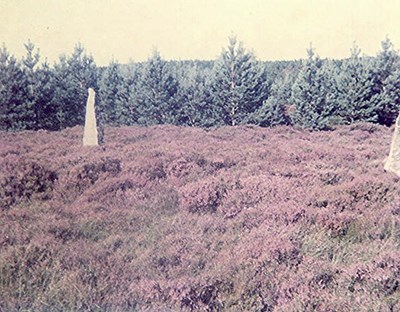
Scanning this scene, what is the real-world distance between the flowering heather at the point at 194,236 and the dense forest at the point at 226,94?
16.9 meters

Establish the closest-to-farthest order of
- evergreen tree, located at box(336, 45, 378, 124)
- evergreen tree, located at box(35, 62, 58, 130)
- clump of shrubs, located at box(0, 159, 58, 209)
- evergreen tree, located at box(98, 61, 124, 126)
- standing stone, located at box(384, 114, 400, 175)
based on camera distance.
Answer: clump of shrubs, located at box(0, 159, 58, 209) < standing stone, located at box(384, 114, 400, 175) < evergreen tree, located at box(35, 62, 58, 130) < evergreen tree, located at box(336, 45, 378, 124) < evergreen tree, located at box(98, 61, 124, 126)

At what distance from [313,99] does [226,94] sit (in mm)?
5498

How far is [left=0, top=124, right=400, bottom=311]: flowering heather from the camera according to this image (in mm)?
3516

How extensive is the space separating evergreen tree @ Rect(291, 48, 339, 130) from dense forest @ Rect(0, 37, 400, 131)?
2.3 inches

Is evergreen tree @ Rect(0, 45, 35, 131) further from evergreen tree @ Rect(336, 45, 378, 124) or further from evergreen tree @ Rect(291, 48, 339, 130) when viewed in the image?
evergreen tree @ Rect(336, 45, 378, 124)

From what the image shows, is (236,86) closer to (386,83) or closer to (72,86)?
(386,83)

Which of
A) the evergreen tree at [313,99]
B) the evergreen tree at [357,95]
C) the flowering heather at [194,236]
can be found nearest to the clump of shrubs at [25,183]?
the flowering heather at [194,236]

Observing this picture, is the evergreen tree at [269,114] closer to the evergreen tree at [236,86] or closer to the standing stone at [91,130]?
the evergreen tree at [236,86]

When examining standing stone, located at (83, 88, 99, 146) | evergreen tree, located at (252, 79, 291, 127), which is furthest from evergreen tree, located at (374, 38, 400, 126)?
standing stone, located at (83, 88, 99, 146)

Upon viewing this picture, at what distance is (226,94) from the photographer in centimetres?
2758

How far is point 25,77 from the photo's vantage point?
23.6 m

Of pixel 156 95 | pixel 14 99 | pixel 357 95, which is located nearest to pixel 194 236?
pixel 14 99

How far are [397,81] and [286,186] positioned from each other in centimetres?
2300

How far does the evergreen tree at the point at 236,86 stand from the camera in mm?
27453
